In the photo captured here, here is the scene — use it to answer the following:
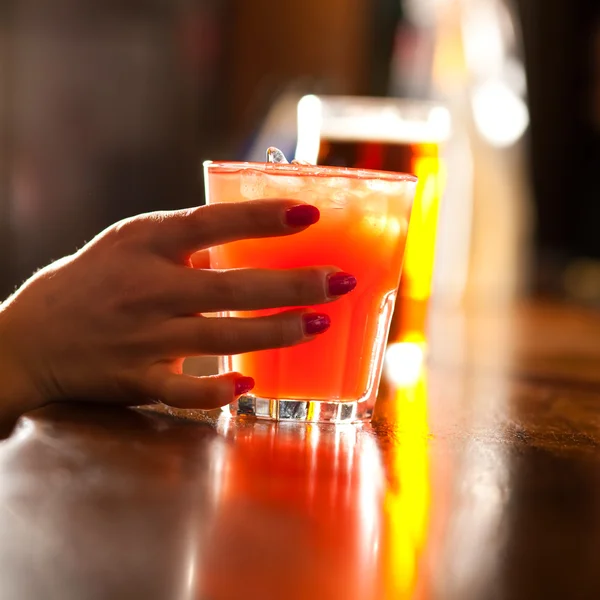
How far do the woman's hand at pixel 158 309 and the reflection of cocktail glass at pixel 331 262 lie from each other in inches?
1.1

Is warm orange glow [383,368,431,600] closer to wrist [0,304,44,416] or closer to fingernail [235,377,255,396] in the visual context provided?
fingernail [235,377,255,396]

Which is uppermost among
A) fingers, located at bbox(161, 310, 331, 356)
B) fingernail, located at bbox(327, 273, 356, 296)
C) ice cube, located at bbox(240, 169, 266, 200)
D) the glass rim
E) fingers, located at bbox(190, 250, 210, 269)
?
the glass rim

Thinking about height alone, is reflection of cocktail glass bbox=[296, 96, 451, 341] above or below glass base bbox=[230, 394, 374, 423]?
above

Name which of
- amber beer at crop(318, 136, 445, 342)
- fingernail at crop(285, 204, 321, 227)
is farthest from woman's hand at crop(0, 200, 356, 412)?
amber beer at crop(318, 136, 445, 342)

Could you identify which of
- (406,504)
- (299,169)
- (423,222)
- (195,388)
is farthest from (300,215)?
(423,222)

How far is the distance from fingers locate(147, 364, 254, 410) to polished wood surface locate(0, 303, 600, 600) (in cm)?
2

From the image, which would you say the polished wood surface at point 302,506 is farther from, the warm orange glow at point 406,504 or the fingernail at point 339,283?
the fingernail at point 339,283

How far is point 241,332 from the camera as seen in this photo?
69 centimetres

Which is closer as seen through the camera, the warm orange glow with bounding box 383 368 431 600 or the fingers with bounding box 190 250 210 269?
the warm orange glow with bounding box 383 368 431 600

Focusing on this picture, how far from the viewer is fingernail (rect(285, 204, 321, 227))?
2.22ft

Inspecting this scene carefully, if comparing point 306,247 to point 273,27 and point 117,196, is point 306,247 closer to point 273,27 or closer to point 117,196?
point 117,196

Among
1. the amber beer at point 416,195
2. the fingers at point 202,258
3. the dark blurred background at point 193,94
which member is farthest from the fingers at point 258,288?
the dark blurred background at point 193,94

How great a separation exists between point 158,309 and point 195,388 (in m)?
0.07

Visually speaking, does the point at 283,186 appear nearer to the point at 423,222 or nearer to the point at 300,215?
the point at 300,215
